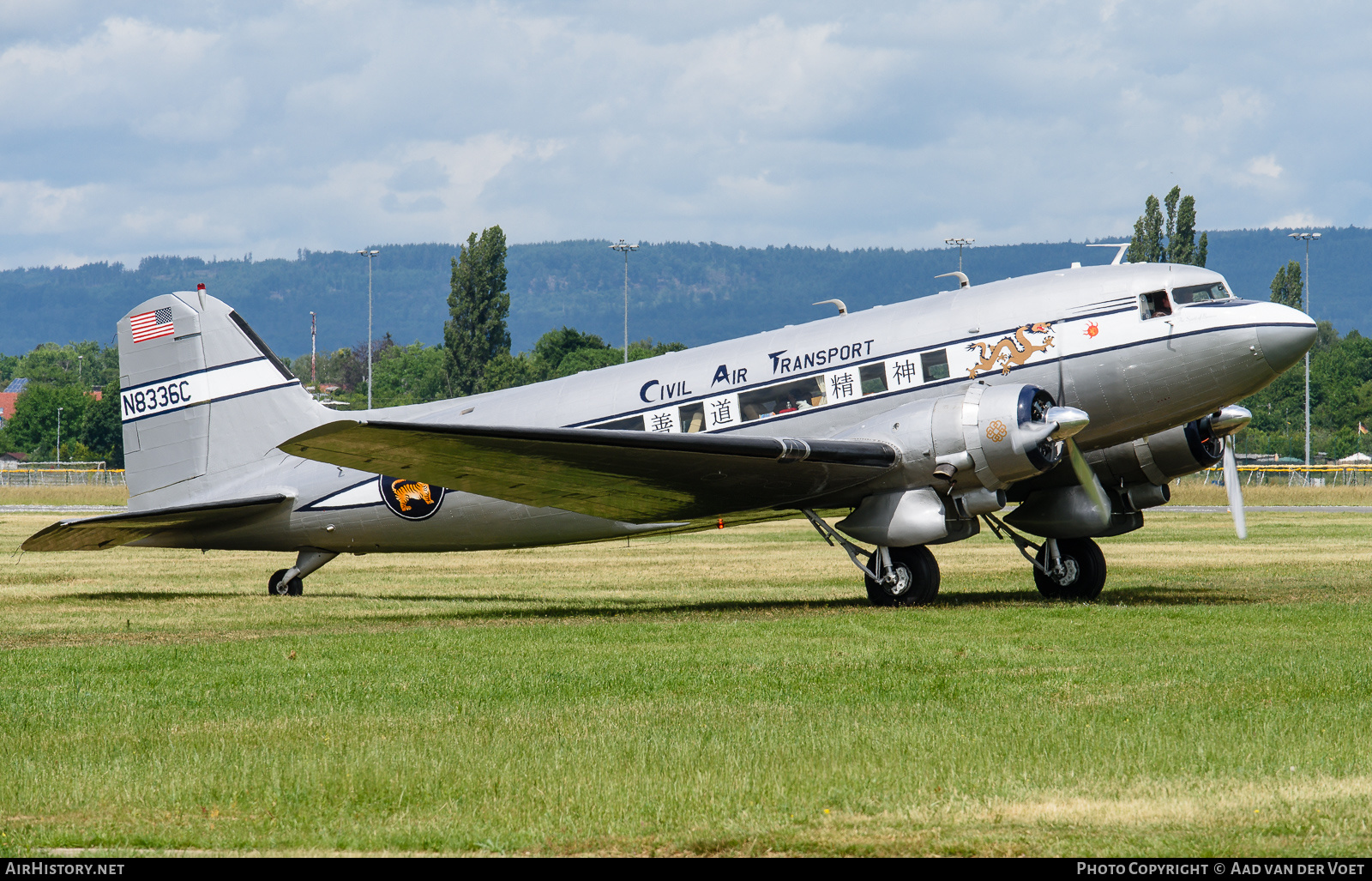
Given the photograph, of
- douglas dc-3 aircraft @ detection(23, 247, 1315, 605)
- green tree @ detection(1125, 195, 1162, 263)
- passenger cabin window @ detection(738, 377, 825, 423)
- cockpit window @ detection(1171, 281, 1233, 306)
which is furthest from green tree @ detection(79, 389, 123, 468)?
cockpit window @ detection(1171, 281, 1233, 306)

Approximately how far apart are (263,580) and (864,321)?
13.6 m

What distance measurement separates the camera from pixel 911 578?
18.6m

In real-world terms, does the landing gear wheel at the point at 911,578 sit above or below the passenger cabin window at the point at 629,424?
below

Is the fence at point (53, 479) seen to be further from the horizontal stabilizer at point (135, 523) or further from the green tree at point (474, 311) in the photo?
the horizontal stabilizer at point (135, 523)

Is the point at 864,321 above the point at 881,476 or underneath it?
above

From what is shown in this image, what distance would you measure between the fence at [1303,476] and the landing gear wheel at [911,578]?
2324 inches

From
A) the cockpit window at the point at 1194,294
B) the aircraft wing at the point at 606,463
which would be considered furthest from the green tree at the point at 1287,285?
the aircraft wing at the point at 606,463

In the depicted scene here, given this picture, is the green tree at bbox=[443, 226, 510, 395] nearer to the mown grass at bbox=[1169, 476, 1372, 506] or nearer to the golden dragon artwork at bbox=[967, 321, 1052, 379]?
the mown grass at bbox=[1169, 476, 1372, 506]

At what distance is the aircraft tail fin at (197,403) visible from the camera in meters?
Result: 22.3

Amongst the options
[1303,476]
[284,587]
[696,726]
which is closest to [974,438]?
[696,726]

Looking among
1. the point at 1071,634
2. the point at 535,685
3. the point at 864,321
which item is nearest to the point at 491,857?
→ the point at 535,685

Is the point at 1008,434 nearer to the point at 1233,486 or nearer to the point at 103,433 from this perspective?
the point at 1233,486

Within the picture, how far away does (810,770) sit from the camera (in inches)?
326
